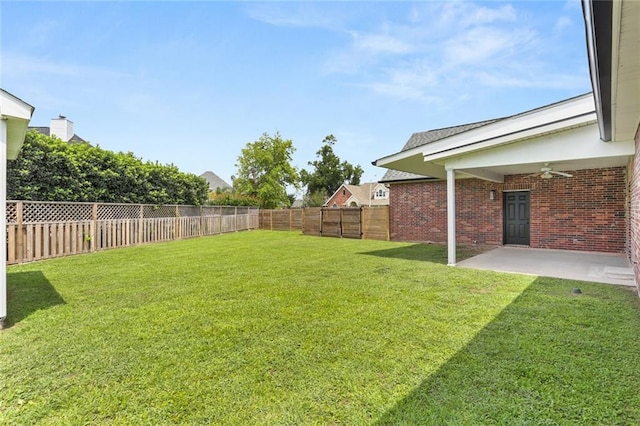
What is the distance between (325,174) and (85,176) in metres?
41.5

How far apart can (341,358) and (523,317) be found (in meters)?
2.62

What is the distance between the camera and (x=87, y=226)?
1025 centimetres

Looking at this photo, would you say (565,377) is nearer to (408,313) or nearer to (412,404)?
(412,404)

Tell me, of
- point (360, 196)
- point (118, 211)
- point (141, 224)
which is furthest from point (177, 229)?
point (360, 196)

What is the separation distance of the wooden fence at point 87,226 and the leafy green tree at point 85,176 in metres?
0.64

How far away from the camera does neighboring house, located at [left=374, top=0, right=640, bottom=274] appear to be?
2.99 m

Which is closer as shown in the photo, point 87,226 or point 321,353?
point 321,353

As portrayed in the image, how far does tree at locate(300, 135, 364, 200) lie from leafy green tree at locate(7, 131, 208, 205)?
3624cm

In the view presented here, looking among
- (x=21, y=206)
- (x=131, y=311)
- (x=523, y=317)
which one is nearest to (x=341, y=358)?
(x=523, y=317)

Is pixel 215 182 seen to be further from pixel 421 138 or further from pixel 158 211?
pixel 421 138

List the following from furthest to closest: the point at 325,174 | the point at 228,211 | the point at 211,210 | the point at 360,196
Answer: the point at 325,174, the point at 360,196, the point at 228,211, the point at 211,210

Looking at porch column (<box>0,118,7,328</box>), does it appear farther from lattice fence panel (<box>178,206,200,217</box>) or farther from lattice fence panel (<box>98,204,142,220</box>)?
lattice fence panel (<box>178,206,200,217</box>)

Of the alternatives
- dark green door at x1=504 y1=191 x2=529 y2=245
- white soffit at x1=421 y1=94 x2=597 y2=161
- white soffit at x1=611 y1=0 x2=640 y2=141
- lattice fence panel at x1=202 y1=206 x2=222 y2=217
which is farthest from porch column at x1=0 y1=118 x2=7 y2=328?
lattice fence panel at x1=202 y1=206 x2=222 y2=217

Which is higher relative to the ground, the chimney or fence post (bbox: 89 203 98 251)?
the chimney
